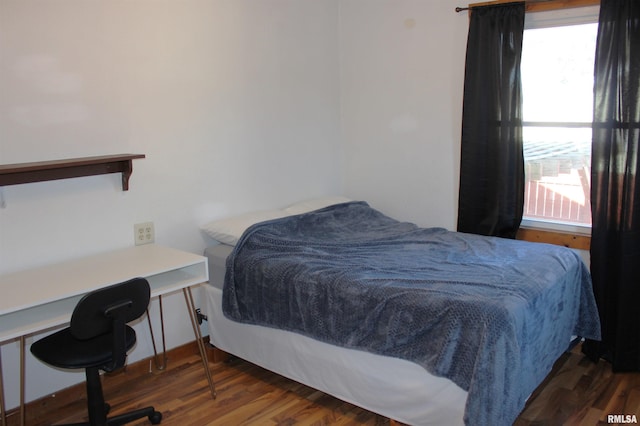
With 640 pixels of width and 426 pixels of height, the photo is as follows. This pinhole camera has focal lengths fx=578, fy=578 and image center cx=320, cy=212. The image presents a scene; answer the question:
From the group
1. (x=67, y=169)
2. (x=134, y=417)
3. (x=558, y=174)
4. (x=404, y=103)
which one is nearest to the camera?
(x=134, y=417)

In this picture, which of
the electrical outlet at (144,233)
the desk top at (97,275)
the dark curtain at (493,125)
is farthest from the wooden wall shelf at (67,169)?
the dark curtain at (493,125)

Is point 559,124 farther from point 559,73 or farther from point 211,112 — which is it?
point 211,112

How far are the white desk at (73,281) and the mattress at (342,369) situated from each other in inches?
12.3

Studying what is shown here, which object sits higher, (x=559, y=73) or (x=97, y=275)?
(x=559, y=73)

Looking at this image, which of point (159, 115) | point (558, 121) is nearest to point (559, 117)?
point (558, 121)

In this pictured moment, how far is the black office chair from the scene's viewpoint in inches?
85.7

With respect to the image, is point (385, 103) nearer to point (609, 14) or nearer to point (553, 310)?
point (609, 14)

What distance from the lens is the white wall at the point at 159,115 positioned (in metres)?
2.66

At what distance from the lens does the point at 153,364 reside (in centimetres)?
326

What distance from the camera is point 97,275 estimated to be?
253 centimetres

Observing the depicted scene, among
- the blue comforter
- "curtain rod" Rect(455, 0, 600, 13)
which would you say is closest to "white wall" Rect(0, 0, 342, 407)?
the blue comforter

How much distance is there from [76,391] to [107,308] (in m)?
1.00
